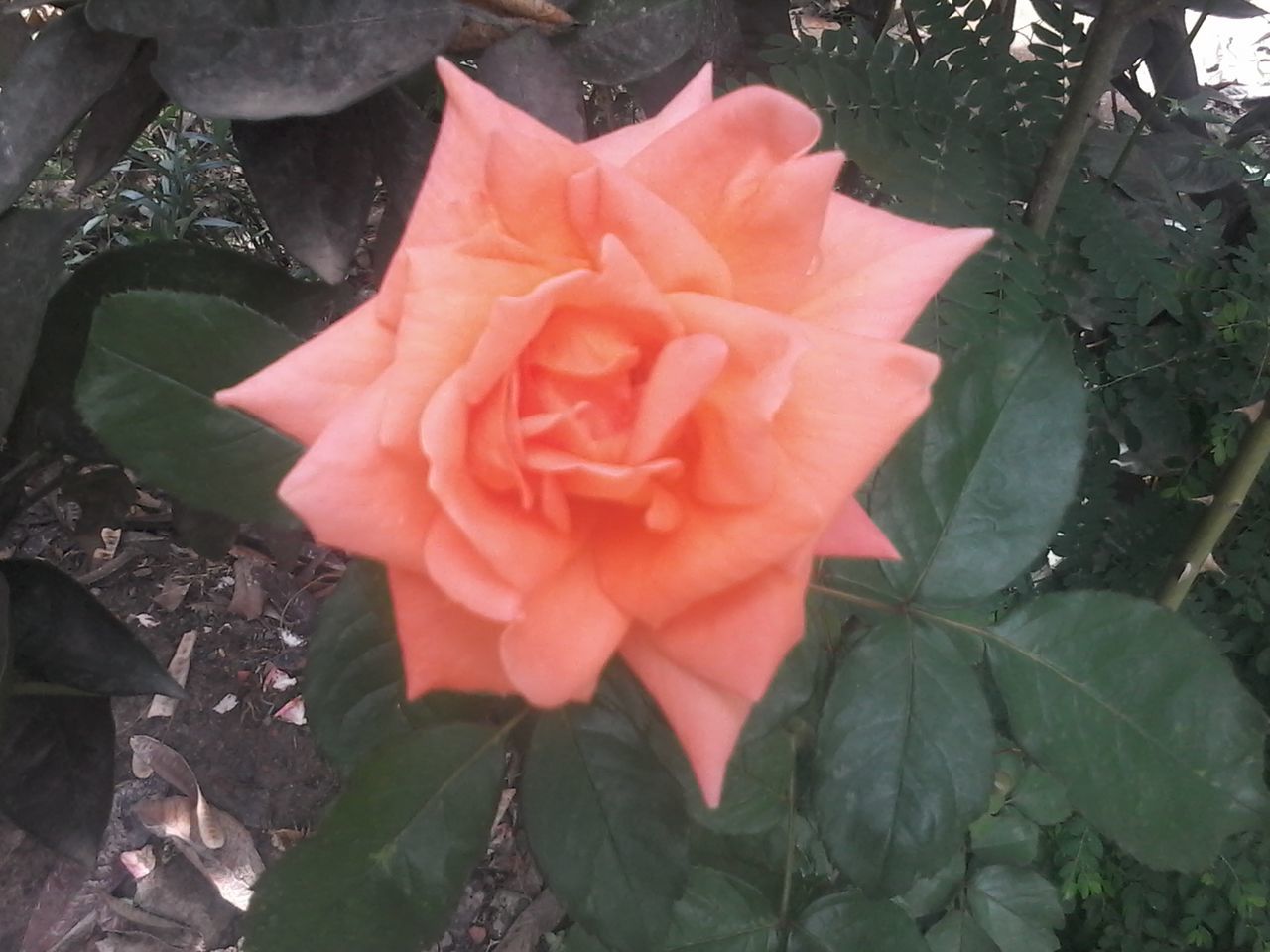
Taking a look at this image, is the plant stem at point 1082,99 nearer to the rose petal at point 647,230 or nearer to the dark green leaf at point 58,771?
the rose petal at point 647,230

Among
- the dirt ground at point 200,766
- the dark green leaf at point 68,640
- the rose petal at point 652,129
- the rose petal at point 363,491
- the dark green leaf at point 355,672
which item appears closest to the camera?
the rose petal at point 363,491

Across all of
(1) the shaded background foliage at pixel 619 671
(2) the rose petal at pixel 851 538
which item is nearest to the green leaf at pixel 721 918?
(1) the shaded background foliage at pixel 619 671

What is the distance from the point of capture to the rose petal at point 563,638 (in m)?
0.35

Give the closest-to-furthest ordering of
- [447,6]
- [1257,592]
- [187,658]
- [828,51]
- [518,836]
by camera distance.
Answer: [447,6]
[828,51]
[1257,592]
[518,836]
[187,658]

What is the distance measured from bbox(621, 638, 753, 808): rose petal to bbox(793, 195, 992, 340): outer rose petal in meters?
0.16

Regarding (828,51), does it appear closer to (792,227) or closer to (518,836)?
(792,227)

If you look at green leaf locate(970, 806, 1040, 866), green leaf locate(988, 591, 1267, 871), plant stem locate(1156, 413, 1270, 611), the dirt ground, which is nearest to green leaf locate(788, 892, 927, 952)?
green leaf locate(988, 591, 1267, 871)

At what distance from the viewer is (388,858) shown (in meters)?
0.50

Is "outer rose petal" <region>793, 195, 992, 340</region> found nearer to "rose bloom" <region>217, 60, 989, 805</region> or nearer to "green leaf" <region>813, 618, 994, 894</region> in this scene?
"rose bloom" <region>217, 60, 989, 805</region>

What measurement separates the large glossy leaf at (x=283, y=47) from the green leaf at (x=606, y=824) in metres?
0.37

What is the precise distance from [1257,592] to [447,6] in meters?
1.06

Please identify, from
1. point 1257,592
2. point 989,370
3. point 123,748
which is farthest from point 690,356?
point 123,748

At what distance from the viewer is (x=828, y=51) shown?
796mm

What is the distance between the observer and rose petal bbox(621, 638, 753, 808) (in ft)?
1.22
